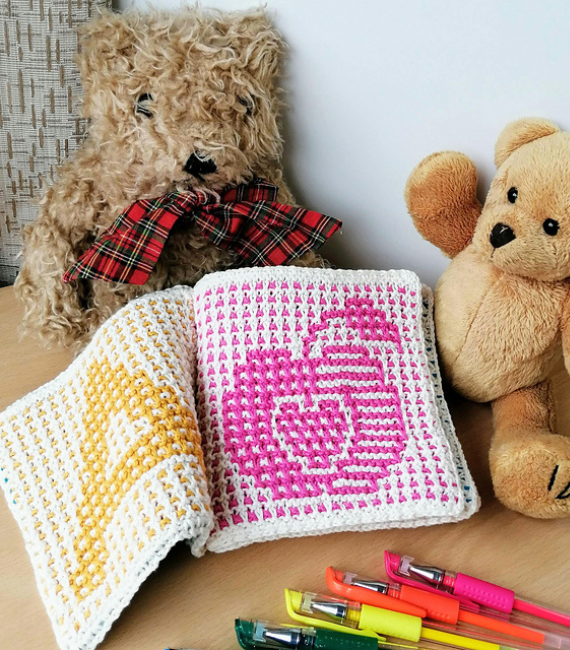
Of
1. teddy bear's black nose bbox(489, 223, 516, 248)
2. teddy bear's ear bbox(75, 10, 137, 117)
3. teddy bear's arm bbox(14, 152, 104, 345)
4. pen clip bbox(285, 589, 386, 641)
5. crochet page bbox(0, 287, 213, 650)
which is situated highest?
teddy bear's ear bbox(75, 10, 137, 117)

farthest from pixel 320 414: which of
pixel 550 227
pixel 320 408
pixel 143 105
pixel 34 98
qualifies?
pixel 34 98

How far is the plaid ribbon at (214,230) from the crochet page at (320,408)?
0.22 feet

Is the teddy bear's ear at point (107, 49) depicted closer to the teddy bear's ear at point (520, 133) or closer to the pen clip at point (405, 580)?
the teddy bear's ear at point (520, 133)

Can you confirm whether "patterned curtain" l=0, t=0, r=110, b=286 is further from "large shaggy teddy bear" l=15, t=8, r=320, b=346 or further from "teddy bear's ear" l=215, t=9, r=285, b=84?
"teddy bear's ear" l=215, t=9, r=285, b=84

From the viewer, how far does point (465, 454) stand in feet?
2.04

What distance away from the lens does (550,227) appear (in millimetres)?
503

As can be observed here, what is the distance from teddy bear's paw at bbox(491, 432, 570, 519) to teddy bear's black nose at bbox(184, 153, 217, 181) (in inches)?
15.0

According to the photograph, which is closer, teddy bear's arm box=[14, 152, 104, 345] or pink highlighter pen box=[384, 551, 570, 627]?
pink highlighter pen box=[384, 551, 570, 627]

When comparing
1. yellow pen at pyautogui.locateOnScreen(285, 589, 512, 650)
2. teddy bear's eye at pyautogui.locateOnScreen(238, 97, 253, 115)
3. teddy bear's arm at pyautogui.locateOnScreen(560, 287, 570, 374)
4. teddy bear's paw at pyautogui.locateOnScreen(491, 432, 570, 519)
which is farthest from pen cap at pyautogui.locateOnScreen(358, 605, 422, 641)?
teddy bear's eye at pyautogui.locateOnScreen(238, 97, 253, 115)

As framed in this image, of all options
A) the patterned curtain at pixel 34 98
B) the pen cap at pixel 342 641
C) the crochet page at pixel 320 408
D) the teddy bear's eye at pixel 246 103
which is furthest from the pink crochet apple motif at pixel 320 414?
the patterned curtain at pixel 34 98

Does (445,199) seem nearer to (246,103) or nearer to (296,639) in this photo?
(246,103)

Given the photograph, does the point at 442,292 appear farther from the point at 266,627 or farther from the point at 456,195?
the point at 266,627

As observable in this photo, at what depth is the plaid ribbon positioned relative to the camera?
62cm

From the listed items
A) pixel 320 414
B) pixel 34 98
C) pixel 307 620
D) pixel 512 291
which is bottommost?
pixel 307 620
